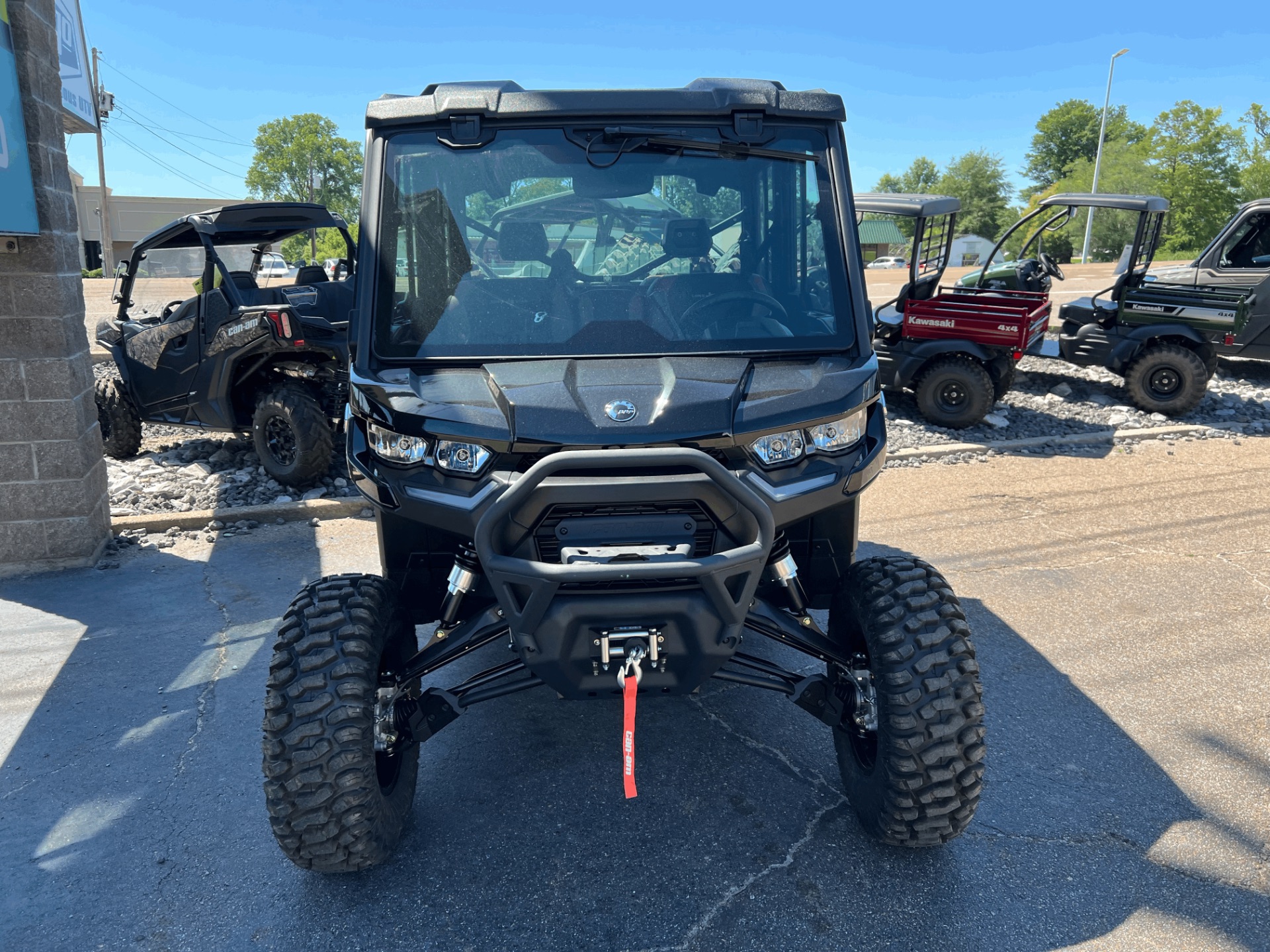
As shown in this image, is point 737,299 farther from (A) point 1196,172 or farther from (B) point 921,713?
(A) point 1196,172

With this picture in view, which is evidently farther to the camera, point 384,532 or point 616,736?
point 616,736

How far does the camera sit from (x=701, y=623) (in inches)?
103

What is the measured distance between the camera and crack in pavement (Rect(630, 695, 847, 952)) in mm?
2740

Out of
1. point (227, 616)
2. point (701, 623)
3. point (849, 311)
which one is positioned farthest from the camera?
point (227, 616)

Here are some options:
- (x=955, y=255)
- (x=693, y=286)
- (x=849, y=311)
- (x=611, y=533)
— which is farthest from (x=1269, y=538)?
(x=955, y=255)

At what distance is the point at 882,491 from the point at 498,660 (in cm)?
420

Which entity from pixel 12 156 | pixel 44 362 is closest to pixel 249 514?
pixel 44 362

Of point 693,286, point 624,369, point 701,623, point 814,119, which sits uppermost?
point 814,119

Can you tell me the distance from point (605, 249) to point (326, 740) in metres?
1.83

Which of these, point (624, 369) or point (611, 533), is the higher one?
point (624, 369)

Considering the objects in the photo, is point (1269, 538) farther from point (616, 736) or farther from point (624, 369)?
point (624, 369)

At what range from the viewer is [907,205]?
8742 millimetres

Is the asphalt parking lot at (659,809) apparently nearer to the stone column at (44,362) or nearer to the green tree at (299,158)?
the stone column at (44,362)

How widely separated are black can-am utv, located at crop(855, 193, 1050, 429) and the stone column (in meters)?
6.54
